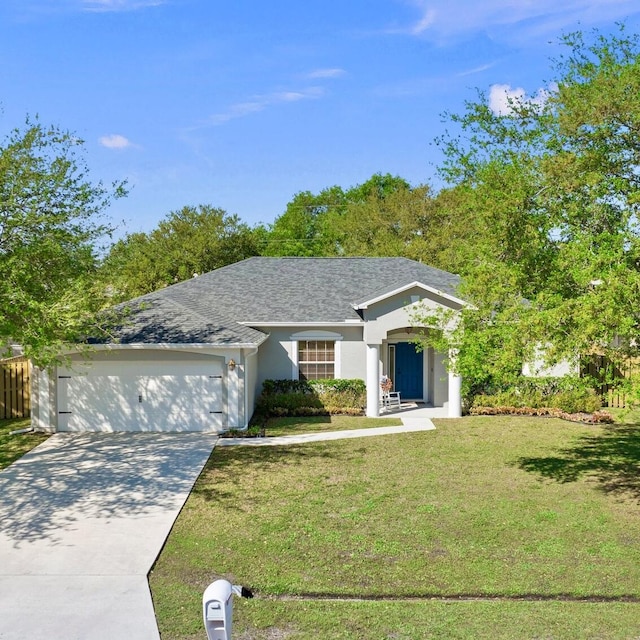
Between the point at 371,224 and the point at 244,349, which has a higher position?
the point at 371,224

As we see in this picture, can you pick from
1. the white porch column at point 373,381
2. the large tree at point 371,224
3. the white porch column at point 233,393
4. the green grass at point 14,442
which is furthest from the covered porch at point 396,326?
the large tree at point 371,224

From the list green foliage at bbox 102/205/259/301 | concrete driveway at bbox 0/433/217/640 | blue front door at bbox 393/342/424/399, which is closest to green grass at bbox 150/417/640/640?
concrete driveway at bbox 0/433/217/640

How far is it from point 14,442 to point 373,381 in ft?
34.4

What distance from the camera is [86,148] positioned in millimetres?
14945

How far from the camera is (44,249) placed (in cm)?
1352

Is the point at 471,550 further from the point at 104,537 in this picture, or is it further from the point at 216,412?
the point at 216,412

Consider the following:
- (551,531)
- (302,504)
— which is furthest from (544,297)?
(302,504)

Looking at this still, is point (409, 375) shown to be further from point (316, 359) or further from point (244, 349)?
point (244, 349)

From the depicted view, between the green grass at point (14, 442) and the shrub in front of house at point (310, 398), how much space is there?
6.48m

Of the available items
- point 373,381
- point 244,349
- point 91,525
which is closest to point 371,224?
point 373,381

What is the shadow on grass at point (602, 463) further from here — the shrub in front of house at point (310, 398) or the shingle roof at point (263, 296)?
the shrub in front of house at point (310, 398)

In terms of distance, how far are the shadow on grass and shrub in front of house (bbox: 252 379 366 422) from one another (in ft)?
23.5

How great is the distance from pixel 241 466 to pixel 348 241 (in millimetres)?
41433

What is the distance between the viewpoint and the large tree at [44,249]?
12156 millimetres
